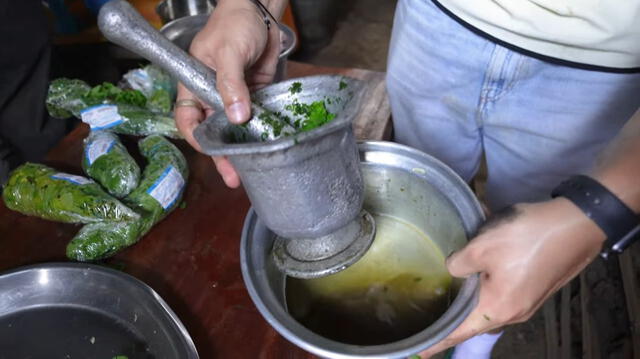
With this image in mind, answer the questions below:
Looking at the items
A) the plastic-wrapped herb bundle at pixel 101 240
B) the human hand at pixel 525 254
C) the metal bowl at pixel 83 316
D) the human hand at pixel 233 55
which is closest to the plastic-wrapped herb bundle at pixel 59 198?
the plastic-wrapped herb bundle at pixel 101 240

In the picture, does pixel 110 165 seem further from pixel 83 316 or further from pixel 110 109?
pixel 83 316

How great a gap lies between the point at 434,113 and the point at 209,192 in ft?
1.93

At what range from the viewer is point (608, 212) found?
2.00 feet

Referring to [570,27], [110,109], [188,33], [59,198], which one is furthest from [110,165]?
[570,27]

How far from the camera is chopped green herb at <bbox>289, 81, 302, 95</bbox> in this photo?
2.59ft

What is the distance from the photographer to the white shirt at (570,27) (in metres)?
0.81

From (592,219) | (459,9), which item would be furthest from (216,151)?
(459,9)

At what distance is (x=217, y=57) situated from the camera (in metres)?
0.90

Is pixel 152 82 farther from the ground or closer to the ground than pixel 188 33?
closer to the ground

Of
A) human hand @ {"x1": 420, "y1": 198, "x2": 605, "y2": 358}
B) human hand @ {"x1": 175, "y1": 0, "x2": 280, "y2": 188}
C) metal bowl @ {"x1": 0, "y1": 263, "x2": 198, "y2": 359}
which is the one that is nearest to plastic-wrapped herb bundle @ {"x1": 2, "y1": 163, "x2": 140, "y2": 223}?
metal bowl @ {"x1": 0, "y1": 263, "x2": 198, "y2": 359}

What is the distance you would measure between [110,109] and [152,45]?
0.54 m

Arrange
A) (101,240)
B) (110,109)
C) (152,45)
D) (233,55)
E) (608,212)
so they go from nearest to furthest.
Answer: (608,212), (152,45), (233,55), (101,240), (110,109)

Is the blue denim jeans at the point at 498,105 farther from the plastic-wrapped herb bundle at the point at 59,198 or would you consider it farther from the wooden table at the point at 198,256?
the plastic-wrapped herb bundle at the point at 59,198

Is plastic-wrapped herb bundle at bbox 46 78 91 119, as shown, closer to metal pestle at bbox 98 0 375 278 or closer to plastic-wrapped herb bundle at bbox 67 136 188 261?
plastic-wrapped herb bundle at bbox 67 136 188 261
